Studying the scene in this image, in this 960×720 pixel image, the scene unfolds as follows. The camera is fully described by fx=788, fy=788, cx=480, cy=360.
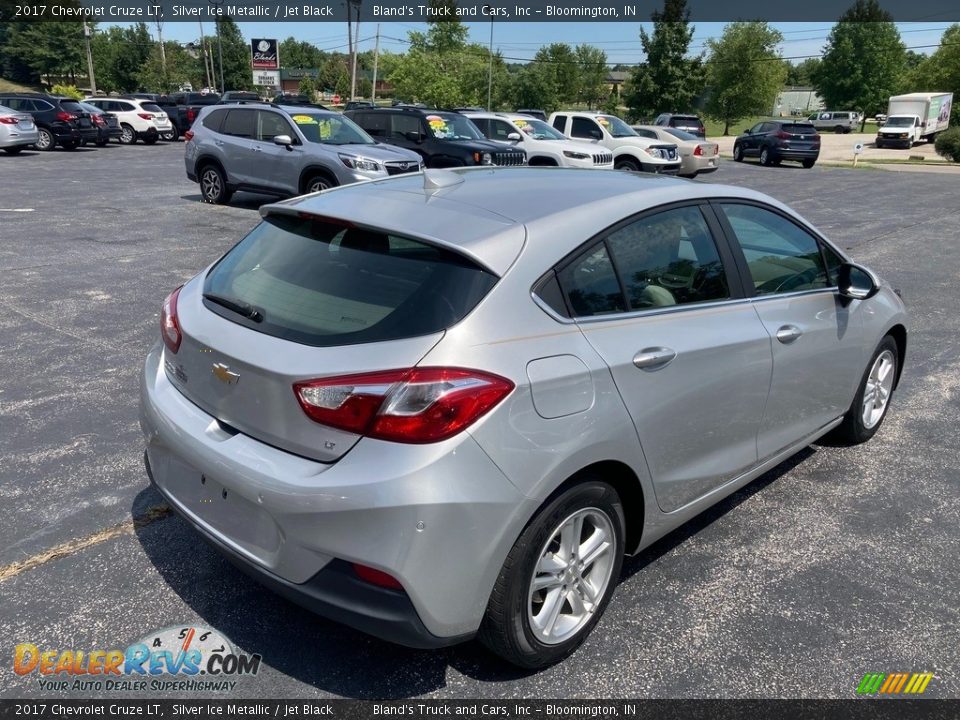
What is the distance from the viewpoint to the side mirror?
402 cm

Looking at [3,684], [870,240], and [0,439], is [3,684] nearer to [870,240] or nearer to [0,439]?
[0,439]

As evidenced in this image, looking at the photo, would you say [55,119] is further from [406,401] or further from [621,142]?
[406,401]

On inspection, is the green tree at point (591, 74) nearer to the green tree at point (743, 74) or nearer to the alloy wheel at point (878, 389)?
the green tree at point (743, 74)

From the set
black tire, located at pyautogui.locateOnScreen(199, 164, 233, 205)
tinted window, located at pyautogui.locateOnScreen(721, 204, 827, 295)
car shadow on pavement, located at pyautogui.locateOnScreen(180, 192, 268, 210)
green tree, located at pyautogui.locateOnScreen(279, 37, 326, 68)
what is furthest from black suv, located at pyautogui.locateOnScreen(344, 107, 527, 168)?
green tree, located at pyautogui.locateOnScreen(279, 37, 326, 68)

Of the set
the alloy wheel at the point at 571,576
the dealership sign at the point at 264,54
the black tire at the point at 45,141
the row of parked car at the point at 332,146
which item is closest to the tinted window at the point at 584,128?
the row of parked car at the point at 332,146

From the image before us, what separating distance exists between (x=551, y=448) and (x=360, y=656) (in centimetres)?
106

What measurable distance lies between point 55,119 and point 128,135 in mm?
5441

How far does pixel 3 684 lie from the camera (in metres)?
2.58

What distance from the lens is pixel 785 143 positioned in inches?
1171

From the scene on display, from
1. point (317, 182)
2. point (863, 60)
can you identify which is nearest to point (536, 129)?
point (317, 182)

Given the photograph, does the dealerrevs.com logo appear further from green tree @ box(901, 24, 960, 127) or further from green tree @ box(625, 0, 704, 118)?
green tree @ box(901, 24, 960, 127)

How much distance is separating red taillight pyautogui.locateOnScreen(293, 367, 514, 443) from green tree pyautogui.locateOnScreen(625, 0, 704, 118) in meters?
61.0

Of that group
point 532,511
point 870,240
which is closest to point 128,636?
point 532,511

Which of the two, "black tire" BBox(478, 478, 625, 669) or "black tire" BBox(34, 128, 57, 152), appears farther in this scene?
"black tire" BBox(34, 128, 57, 152)
